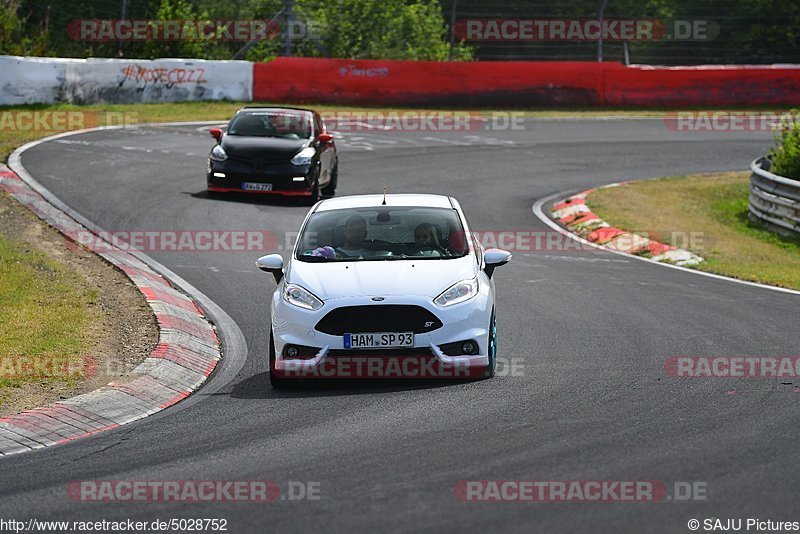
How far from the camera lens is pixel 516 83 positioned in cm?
3559

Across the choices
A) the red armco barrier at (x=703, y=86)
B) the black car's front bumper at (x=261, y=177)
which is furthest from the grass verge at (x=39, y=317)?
the red armco barrier at (x=703, y=86)

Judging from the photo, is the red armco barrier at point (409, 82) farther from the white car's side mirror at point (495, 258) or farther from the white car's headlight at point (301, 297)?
the white car's headlight at point (301, 297)

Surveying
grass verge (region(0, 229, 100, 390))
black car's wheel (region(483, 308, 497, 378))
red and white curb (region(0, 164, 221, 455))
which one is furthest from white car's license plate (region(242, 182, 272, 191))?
black car's wheel (region(483, 308, 497, 378))

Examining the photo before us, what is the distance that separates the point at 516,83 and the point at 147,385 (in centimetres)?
2721

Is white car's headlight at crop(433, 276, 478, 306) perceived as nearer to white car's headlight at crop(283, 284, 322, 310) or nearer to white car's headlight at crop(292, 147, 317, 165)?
white car's headlight at crop(283, 284, 322, 310)

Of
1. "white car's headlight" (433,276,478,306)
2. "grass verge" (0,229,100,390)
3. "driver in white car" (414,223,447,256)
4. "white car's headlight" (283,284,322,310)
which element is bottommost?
"grass verge" (0,229,100,390)

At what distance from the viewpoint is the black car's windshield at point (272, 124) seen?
21.7 metres

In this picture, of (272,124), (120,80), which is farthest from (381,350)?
(120,80)

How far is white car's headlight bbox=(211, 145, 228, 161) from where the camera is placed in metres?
21.0

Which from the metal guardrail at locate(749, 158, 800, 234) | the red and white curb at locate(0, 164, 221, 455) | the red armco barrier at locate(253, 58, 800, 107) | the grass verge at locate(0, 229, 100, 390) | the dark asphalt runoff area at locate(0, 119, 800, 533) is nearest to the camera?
the dark asphalt runoff area at locate(0, 119, 800, 533)

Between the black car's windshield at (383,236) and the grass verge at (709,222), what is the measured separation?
6.39 meters

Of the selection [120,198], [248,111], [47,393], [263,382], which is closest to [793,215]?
[248,111]

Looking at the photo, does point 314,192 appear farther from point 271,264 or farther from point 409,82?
point 409,82

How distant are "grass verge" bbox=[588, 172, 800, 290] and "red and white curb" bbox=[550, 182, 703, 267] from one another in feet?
0.77
